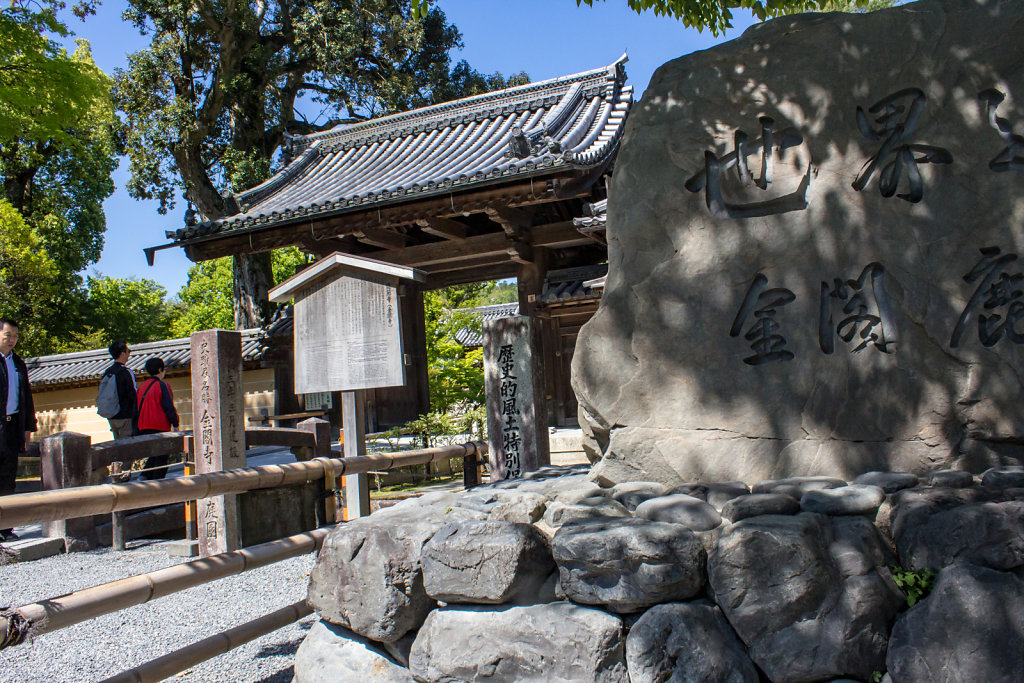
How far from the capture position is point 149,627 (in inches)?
169

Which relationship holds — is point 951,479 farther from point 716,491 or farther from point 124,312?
point 124,312

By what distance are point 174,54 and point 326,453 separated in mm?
14104

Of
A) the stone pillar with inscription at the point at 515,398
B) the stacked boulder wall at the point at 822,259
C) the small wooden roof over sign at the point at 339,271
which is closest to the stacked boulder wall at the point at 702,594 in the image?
the stacked boulder wall at the point at 822,259

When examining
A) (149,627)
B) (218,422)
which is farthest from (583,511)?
(218,422)

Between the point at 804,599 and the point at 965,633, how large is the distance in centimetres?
46

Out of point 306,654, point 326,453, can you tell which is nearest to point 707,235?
point 306,654

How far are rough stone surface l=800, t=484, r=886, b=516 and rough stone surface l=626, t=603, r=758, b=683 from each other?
567 millimetres

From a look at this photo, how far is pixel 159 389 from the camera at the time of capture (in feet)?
25.2

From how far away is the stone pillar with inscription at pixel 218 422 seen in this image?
18.9ft

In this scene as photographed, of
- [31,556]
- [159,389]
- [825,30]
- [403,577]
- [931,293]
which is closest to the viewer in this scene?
[403,577]

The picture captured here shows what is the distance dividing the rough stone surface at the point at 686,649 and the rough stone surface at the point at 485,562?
1.48 feet

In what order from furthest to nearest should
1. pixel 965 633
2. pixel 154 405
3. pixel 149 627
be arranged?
pixel 154 405, pixel 149 627, pixel 965 633

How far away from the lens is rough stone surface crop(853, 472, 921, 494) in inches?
112

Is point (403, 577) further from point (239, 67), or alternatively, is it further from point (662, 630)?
point (239, 67)
